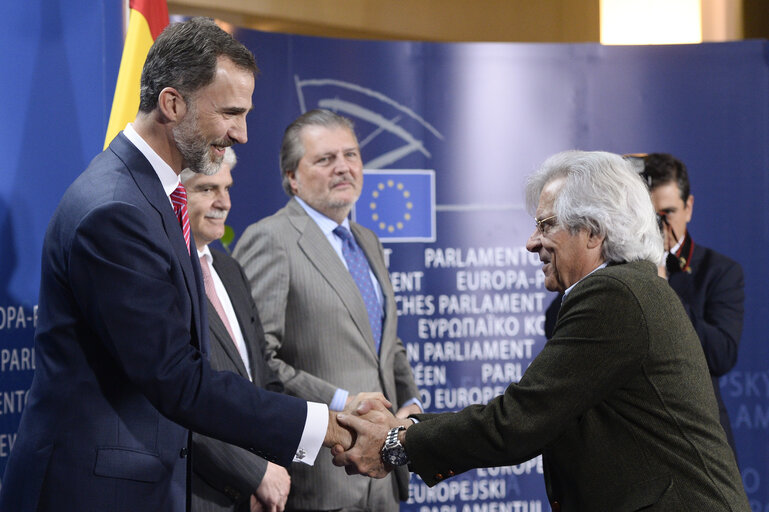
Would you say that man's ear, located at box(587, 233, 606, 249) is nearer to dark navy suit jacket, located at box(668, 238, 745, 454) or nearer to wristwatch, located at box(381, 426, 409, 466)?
wristwatch, located at box(381, 426, 409, 466)

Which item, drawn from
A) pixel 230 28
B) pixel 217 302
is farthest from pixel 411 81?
pixel 217 302

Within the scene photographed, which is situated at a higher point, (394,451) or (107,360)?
(107,360)

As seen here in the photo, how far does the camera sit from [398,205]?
4449mm

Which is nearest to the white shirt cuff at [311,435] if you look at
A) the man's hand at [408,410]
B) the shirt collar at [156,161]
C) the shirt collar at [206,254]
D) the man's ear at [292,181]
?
the shirt collar at [156,161]

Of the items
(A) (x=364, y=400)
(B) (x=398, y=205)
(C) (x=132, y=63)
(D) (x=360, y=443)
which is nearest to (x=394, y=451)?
(D) (x=360, y=443)

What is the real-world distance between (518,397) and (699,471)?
0.41m

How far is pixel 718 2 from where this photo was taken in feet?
20.7

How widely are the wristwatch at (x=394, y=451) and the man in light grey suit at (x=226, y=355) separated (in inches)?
18.0

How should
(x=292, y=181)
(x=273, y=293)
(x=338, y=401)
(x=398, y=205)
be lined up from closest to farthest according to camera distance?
1. (x=338, y=401)
2. (x=273, y=293)
3. (x=292, y=181)
4. (x=398, y=205)

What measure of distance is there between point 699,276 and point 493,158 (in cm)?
126

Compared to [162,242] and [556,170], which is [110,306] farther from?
[556,170]

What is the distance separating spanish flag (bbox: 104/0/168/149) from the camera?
269cm

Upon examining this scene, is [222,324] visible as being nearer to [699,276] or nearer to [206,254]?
[206,254]

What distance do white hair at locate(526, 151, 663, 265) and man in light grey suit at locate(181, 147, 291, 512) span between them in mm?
1079
